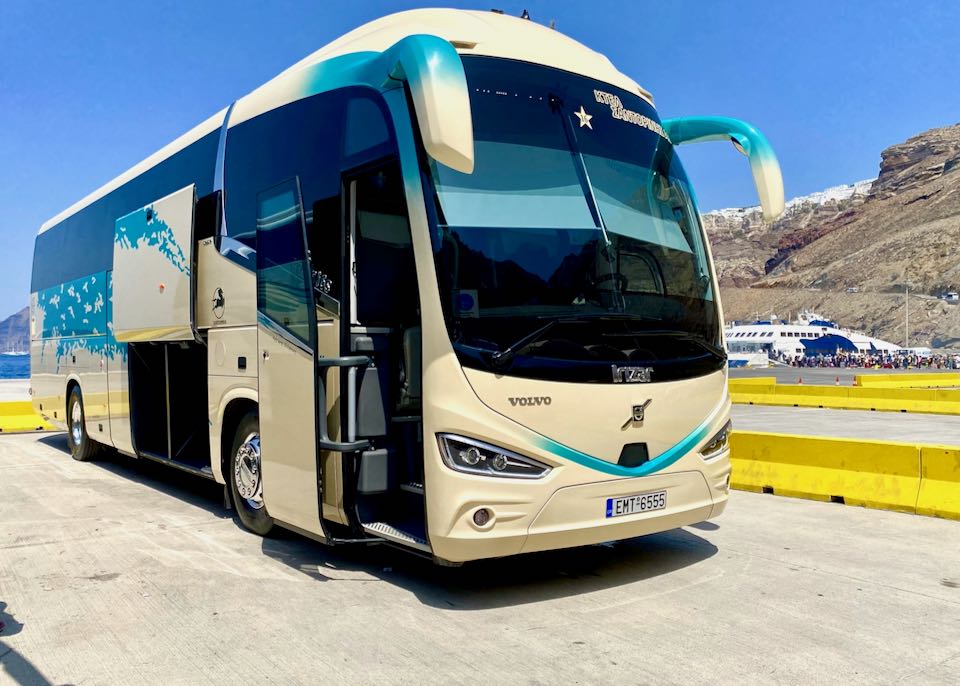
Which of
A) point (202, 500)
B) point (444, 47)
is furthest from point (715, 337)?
point (202, 500)

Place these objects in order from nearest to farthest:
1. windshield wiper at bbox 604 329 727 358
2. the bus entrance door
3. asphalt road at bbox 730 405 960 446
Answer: windshield wiper at bbox 604 329 727 358 < the bus entrance door < asphalt road at bbox 730 405 960 446

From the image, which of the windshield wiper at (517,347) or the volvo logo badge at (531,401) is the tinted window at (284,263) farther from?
the volvo logo badge at (531,401)

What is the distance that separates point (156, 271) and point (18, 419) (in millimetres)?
11024

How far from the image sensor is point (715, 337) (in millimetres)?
6145

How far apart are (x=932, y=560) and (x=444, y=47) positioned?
504cm

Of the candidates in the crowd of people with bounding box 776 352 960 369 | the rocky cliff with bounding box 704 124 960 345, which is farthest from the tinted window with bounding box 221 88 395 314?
the rocky cliff with bounding box 704 124 960 345

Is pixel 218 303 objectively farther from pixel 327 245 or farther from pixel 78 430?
pixel 78 430

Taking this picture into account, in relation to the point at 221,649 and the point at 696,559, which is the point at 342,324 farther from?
the point at 696,559

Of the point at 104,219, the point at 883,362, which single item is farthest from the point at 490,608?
the point at 883,362

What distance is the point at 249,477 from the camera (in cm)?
716

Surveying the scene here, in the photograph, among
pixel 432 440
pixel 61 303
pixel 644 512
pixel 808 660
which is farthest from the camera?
pixel 61 303

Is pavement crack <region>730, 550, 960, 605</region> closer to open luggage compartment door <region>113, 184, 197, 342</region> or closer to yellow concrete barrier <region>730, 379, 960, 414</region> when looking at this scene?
open luggage compartment door <region>113, 184, 197, 342</region>

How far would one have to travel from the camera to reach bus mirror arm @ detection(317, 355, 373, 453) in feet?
17.9

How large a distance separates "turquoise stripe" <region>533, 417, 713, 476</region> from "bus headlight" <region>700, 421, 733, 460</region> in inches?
3.6
